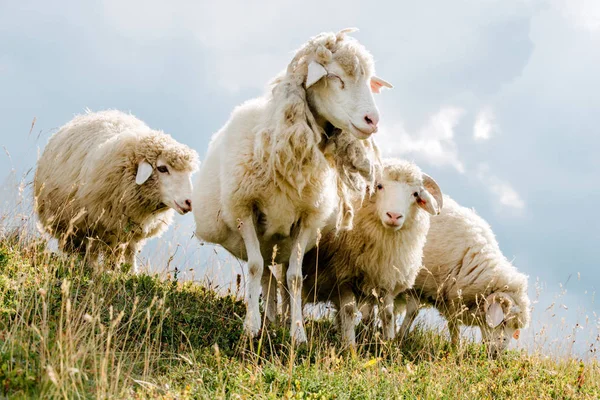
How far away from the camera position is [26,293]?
579 cm

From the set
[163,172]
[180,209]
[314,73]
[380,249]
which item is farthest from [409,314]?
[314,73]

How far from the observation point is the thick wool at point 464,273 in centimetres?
919

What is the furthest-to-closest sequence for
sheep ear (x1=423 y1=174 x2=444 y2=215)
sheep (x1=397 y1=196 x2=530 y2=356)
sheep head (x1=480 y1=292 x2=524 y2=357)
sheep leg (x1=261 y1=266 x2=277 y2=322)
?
sheep (x1=397 y1=196 x2=530 y2=356), sheep head (x1=480 y1=292 x2=524 y2=357), sheep ear (x1=423 y1=174 x2=444 y2=215), sheep leg (x1=261 y1=266 x2=277 y2=322)

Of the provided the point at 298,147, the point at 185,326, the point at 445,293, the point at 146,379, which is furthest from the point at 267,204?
the point at 445,293

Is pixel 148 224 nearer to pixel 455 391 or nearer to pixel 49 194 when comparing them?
pixel 49 194

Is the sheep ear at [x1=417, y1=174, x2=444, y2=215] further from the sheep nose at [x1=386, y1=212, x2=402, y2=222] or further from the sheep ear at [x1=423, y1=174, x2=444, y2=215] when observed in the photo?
the sheep nose at [x1=386, y1=212, x2=402, y2=222]

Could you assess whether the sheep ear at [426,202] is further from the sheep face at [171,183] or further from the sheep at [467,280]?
the sheep face at [171,183]

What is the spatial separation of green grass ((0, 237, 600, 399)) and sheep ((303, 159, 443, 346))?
549 mm

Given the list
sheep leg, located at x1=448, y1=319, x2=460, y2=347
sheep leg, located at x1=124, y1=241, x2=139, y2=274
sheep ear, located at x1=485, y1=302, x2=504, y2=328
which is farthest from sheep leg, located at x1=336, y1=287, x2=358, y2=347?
sheep leg, located at x1=124, y1=241, x2=139, y2=274

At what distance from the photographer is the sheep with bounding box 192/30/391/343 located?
6156mm

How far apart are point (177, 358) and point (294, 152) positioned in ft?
7.28

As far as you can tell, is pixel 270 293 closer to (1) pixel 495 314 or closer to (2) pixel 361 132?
(2) pixel 361 132

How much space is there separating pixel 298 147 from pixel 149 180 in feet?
10.9

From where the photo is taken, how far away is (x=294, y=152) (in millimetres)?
6344
